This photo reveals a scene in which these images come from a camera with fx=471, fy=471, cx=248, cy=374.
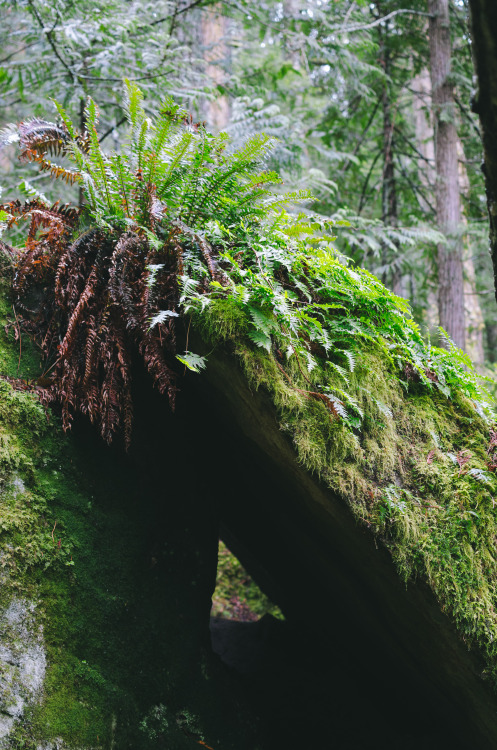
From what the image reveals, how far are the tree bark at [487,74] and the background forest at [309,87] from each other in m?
2.68

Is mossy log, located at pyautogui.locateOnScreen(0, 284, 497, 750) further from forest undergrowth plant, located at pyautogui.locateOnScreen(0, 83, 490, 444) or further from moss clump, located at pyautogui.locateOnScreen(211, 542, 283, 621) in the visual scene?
moss clump, located at pyautogui.locateOnScreen(211, 542, 283, 621)

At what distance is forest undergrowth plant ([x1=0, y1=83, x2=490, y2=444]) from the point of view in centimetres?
282

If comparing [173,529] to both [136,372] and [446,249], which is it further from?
[446,249]

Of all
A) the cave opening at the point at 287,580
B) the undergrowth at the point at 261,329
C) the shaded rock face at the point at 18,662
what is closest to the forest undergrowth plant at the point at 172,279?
the undergrowth at the point at 261,329

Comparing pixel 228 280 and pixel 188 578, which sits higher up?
pixel 228 280

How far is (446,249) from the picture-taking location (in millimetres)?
8617

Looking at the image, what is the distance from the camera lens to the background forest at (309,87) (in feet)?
19.6

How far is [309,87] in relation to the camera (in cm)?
943

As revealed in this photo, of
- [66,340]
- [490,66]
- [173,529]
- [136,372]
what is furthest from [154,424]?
[490,66]

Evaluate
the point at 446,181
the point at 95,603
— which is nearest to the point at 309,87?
the point at 446,181

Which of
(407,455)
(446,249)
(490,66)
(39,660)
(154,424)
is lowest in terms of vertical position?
(39,660)

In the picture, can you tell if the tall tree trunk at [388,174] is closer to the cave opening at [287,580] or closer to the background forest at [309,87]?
the background forest at [309,87]

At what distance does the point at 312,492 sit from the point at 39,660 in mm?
1760

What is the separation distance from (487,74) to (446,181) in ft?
26.3
